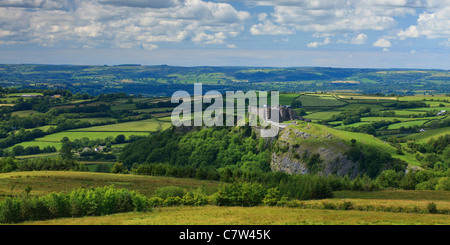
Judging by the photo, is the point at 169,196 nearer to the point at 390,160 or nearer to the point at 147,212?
the point at 147,212

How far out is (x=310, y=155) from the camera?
428 ft

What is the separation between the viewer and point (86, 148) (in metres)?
181

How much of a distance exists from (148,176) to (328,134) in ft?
180

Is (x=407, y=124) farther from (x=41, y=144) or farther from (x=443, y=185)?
(x=41, y=144)

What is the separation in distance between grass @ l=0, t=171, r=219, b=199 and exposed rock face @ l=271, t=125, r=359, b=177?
2952 centimetres

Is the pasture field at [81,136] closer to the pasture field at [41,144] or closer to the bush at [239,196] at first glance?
the pasture field at [41,144]

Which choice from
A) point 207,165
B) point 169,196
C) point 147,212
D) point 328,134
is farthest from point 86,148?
point 147,212

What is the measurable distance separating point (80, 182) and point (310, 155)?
64.6m

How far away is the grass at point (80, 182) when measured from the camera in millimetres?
89750

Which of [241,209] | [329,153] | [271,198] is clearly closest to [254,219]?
[241,209]

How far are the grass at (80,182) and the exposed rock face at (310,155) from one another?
96.9 feet
